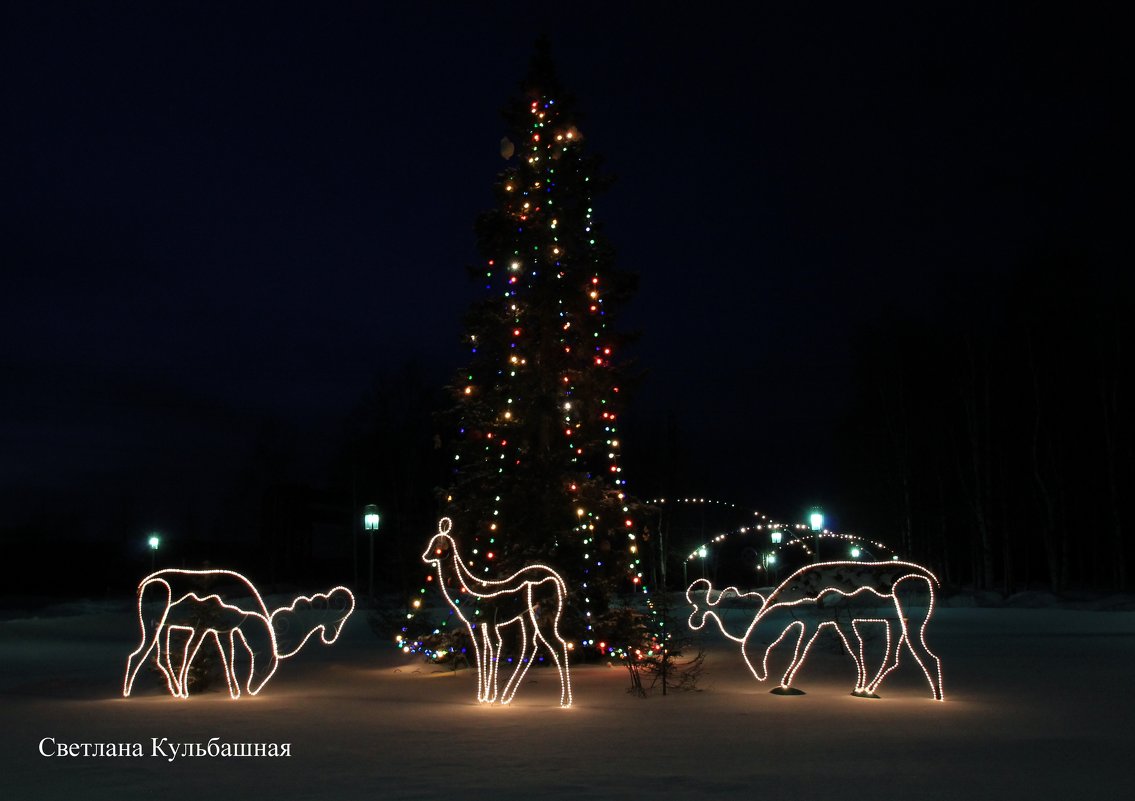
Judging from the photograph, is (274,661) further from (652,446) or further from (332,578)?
(652,446)

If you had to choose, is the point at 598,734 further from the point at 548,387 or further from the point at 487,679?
the point at 548,387

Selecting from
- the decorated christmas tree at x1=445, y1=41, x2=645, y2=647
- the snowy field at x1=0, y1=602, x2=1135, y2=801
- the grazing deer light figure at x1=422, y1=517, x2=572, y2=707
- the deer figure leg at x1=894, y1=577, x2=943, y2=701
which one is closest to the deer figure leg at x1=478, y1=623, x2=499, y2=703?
the grazing deer light figure at x1=422, y1=517, x2=572, y2=707

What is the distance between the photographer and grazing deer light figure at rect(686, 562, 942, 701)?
12445mm

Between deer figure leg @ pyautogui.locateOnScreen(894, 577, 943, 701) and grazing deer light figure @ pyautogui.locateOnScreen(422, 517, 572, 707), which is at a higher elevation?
grazing deer light figure @ pyautogui.locateOnScreen(422, 517, 572, 707)

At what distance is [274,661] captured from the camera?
13406mm

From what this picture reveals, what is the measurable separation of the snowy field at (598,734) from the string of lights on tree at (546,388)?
1.81 m

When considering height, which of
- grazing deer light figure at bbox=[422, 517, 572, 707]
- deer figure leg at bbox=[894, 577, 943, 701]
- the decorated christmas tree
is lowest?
deer figure leg at bbox=[894, 577, 943, 701]

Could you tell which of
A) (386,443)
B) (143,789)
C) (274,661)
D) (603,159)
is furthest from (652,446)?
(143,789)

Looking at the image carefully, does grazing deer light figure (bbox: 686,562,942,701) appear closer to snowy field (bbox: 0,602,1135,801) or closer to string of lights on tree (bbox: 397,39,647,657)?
snowy field (bbox: 0,602,1135,801)

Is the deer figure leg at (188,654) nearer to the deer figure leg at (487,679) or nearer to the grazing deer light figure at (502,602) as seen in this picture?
the grazing deer light figure at (502,602)

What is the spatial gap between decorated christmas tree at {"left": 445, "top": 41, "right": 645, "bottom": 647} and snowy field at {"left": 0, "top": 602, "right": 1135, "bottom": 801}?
5.96 ft

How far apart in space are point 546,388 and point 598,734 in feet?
25.1

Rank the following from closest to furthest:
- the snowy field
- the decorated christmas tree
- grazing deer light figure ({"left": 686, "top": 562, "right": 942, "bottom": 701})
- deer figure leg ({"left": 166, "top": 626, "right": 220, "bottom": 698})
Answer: the snowy field < grazing deer light figure ({"left": 686, "top": 562, "right": 942, "bottom": 701}) < deer figure leg ({"left": 166, "top": 626, "right": 220, "bottom": 698}) < the decorated christmas tree

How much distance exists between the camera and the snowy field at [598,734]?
713cm
